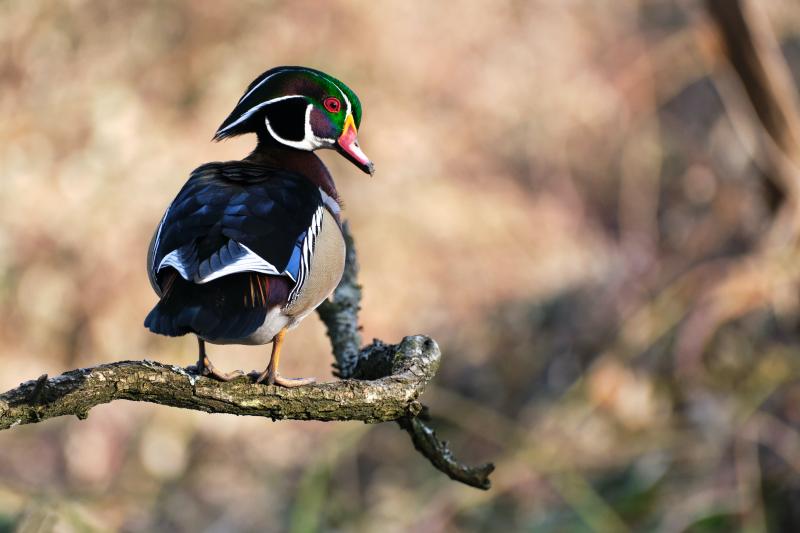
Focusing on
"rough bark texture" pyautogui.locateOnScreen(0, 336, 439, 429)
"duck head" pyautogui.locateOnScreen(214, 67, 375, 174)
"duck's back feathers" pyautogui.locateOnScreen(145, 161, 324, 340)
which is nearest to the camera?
"rough bark texture" pyautogui.locateOnScreen(0, 336, 439, 429)

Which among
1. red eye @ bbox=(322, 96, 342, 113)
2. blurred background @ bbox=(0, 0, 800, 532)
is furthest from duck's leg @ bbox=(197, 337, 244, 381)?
blurred background @ bbox=(0, 0, 800, 532)

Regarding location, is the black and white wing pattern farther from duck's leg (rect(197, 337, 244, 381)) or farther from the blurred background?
the blurred background

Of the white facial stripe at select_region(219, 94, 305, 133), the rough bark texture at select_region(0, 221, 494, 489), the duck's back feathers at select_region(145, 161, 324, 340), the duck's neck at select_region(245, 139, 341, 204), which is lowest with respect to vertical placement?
the rough bark texture at select_region(0, 221, 494, 489)

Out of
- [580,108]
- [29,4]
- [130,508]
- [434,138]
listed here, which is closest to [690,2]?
[580,108]

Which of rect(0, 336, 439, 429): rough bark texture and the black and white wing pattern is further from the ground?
the black and white wing pattern

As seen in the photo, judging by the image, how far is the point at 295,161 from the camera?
2.26 m

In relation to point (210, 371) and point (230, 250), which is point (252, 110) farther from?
point (210, 371)

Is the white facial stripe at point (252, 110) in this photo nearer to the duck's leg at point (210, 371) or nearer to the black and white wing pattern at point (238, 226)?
the black and white wing pattern at point (238, 226)

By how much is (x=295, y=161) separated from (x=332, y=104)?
5.8 inches

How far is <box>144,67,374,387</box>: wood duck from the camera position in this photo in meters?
1.71

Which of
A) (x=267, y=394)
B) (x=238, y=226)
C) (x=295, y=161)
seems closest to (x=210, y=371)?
(x=267, y=394)

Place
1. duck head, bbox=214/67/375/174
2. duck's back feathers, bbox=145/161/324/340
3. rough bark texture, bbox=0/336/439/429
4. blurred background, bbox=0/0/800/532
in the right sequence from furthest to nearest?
1. blurred background, bbox=0/0/800/532
2. duck head, bbox=214/67/375/174
3. duck's back feathers, bbox=145/161/324/340
4. rough bark texture, bbox=0/336/439/429

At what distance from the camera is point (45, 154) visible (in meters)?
6.82

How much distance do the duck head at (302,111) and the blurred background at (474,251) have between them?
196cm
